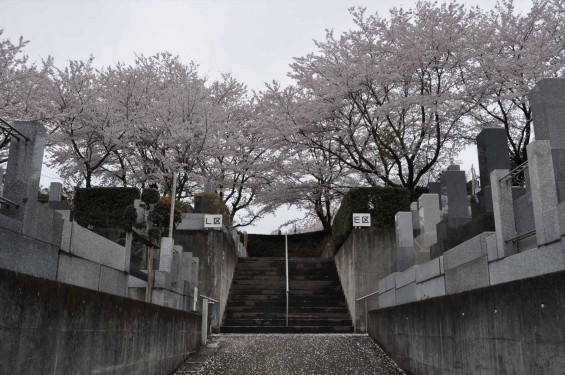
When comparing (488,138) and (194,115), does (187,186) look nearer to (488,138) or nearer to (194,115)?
(194,115)

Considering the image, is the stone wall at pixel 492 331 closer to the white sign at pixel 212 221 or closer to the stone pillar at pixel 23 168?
the stone pillar at pixel 23 168

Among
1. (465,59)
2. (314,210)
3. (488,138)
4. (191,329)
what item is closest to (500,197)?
(488,138)

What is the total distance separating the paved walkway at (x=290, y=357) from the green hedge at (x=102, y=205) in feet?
23.7

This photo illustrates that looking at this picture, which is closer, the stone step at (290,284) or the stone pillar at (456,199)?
the stone pillar at (456,199)

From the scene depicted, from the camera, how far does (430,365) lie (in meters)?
6.72

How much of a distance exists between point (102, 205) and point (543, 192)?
15116 mm

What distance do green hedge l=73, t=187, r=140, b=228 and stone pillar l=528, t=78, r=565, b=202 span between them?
14.1 m

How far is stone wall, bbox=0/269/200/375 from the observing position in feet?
11.5

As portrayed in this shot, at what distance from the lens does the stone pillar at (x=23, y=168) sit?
5.66 m

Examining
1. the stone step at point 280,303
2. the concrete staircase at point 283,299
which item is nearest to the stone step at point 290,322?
the concrete staircase at point 283,299

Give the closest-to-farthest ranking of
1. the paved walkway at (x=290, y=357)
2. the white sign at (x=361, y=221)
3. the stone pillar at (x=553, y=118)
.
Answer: the stone pillar at (x=553, y=118) < the paved walkway at (x=290, y=357) < the white sign at (x=361, y=221)

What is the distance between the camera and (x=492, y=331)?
15.6 ft

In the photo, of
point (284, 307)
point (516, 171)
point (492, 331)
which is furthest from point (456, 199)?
point (284, 307)

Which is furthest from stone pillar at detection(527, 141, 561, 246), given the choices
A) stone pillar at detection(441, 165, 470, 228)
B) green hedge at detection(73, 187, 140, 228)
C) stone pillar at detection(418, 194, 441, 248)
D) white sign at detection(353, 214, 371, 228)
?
green hedge at detection(73, 187, 140, 228)
